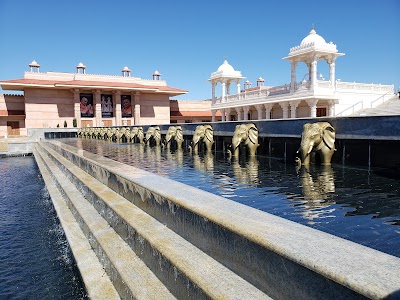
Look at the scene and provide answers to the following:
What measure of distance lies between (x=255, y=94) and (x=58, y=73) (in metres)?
28.3

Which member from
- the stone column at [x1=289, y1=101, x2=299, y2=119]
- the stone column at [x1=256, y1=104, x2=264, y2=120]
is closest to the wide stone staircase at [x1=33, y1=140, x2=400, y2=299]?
the stone column at [x1=289, y1=101, x2=299, y2=119]

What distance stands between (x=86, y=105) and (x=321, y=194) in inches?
1775

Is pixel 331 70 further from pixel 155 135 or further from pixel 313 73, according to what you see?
pixel 155 135

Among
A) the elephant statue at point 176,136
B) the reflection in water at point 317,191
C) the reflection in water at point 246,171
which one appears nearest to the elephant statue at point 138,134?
the elephant statue at point 176,136

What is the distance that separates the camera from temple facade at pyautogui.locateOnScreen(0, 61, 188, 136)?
4281 centimetres

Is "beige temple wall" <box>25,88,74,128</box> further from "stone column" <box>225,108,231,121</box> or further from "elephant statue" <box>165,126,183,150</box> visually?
"elephant statue" <box>165,126,183,150</box>

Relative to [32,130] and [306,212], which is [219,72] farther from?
[306,212]

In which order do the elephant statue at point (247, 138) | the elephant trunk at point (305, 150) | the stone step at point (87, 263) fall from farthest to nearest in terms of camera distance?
the elephant statue at point (247, 138) < the elephant trunk at point (305, 150) < the stone step at point (87, 263)

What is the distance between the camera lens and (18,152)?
1134 inches

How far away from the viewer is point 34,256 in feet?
17.1

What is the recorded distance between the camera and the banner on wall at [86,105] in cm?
4525

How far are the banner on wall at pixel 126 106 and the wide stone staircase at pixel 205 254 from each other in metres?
44.5

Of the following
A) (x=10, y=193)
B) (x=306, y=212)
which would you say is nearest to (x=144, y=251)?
(x=306, y=212)

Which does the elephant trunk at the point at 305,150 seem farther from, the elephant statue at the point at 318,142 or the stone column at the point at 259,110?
the stone column at the point at 259,110
